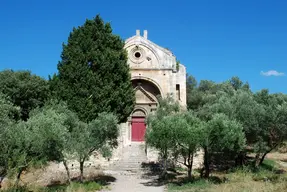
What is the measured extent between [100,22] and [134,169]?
14.2 metres

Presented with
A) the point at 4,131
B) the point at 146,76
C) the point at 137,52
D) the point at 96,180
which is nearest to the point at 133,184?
the point at 96,180

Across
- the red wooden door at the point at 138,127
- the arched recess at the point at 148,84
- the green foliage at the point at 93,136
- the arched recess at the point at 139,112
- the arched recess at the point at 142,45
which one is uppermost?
the arched recess at the point at 142,45

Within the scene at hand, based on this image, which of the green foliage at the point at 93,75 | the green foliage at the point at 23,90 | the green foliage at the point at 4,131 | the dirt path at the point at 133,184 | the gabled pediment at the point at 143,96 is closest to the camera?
the green foliage at the point at 4,131

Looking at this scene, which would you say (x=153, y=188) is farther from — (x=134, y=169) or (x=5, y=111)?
(x=5, y=111)

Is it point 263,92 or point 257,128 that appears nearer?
point 257,128

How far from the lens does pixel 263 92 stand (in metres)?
26.1

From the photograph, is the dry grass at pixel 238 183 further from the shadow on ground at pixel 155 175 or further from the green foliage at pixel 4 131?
the green foliage at pixel 4 131

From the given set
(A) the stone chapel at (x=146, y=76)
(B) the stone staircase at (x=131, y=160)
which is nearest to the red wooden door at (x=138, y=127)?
(A) the stone chapel at (x=146, y=76)

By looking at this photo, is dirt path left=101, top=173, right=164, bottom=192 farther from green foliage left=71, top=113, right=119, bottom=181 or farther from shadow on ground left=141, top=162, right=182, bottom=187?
green foliage left=71, top=113, right=119, bottom=181

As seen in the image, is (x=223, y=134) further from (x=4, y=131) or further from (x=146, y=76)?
(x=146, y=76)

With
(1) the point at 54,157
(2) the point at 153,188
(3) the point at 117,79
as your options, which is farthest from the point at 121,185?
(3) the point at 117,79

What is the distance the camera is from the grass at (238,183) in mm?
17359

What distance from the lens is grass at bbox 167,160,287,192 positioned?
1736 centimetres

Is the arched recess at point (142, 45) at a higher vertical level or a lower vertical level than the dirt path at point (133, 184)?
higher
